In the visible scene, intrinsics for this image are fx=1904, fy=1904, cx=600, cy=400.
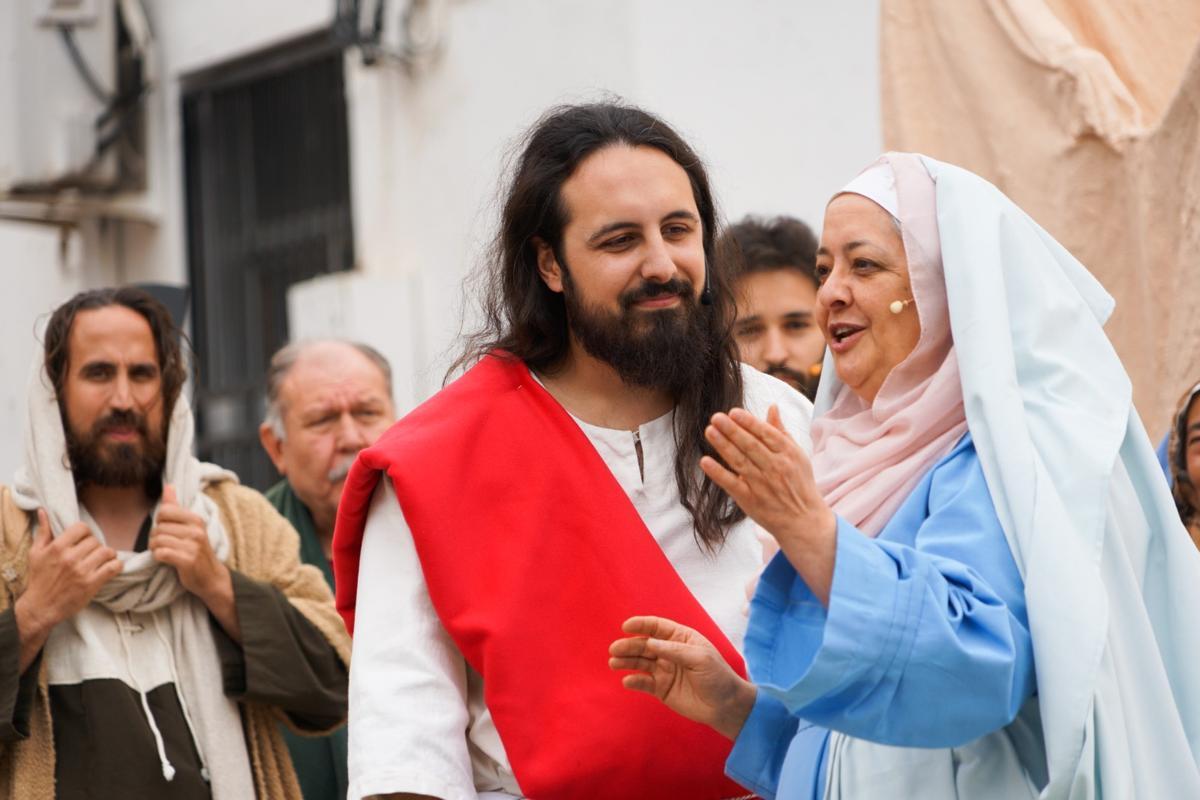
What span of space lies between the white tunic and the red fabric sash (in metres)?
0.05

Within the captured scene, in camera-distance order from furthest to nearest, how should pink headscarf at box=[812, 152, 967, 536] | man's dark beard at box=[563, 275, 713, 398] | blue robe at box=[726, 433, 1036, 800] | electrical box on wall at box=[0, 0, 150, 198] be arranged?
electrical box on wall at box=[0, 0, 150, 198] → man's dark beard at box=[563, 275, 713, 398] → pink headscarf at box=[812, 152, 967, 536] → blue robe at box=[726, 433, 1036, 800]

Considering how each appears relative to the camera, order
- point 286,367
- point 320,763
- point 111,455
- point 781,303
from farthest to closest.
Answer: point 286,367 → point 781,303 → point 320,763 → point 111,455

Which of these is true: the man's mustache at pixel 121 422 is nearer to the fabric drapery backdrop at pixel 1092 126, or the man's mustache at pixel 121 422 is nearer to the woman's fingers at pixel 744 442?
the fabric drapery backdrop at pixel 1092 126

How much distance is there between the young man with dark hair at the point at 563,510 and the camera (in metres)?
3.55

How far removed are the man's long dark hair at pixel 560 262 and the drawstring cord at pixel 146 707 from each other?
1241 millimetres

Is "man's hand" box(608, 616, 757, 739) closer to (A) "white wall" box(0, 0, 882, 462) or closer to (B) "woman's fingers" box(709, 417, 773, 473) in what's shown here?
(B) "woman's fingers" box(709, 417, 773, 473)

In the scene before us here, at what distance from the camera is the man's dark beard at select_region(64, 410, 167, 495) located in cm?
485

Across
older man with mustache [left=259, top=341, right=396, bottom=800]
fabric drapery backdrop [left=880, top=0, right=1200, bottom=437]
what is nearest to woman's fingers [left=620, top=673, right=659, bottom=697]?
fabric drapery backdrop [left=880, top=0, right=1200, bottom=437]

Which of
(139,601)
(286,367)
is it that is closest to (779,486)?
(139,601)

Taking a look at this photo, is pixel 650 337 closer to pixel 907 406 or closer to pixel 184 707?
pixel 907 406

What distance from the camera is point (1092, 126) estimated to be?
4980 mm

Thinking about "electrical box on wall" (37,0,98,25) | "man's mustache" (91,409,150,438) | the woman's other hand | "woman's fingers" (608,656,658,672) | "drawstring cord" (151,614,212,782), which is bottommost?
"drawstring cord" (151,614,212,782)

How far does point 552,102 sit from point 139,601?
12.7 feet

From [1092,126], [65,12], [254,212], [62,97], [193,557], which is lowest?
[193,557]
